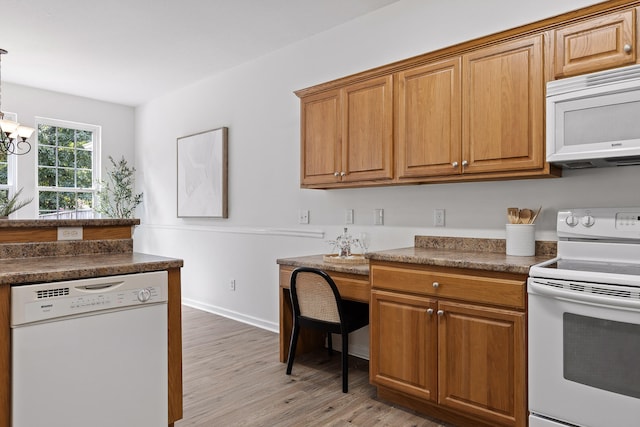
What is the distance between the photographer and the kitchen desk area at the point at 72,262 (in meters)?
1.58

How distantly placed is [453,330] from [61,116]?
5.58 meters

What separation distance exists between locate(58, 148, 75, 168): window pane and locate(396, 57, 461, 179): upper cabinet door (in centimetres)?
483

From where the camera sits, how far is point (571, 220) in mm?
2180

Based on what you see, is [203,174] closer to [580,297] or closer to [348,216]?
[348,216]

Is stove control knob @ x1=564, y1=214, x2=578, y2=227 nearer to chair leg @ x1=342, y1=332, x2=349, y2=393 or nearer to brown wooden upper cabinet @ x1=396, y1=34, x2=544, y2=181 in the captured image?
brown wooden upper cabinet @ x1=396, y1=34, x2=544, y2=181

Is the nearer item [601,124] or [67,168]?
[601,124]

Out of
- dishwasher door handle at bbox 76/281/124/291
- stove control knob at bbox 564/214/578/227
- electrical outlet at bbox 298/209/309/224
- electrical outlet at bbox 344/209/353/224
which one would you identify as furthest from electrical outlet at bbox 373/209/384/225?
dishwasher door handle at bbox 76/281/124/291

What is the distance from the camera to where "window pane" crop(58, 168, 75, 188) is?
5.51m

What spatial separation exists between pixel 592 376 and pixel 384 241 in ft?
5.47

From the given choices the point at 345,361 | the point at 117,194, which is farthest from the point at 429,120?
the point at 117,194

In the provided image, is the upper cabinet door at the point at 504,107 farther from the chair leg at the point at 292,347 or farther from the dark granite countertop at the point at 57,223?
the dark granite countertop at the point at 57,223

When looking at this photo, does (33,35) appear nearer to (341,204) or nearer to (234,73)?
(234,73)

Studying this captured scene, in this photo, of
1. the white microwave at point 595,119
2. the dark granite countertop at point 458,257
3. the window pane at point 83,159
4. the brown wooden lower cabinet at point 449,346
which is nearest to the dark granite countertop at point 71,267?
the dark granite countertop at point 458,257

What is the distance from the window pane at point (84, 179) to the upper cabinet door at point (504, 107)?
5.26 m
